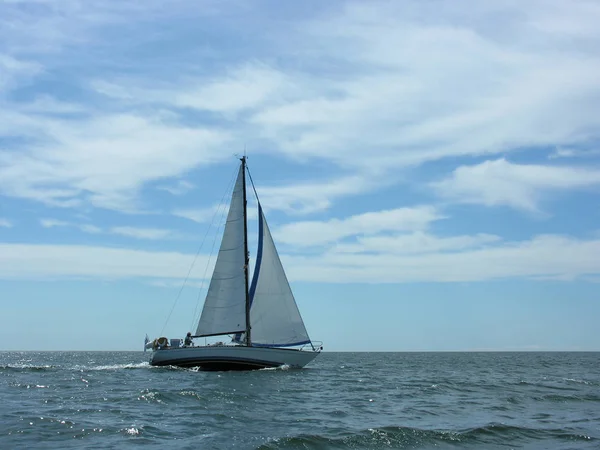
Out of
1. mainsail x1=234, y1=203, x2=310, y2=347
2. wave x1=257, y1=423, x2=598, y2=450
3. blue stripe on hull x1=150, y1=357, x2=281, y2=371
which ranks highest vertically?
mainsail x1=234, y1=203, x2=310, y2=347

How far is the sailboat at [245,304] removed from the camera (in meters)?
41.6

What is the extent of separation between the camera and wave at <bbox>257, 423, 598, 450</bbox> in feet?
53.1

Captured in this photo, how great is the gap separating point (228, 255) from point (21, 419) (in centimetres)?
2442

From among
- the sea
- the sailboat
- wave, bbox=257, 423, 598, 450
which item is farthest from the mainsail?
wave, bbox=257, 423, 598, 450

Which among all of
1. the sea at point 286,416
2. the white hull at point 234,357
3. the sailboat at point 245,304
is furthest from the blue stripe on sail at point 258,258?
the sea at point 286,416

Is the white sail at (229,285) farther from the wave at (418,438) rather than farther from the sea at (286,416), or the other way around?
the wave at (418,438)

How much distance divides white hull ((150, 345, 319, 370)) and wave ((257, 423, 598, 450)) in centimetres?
2232

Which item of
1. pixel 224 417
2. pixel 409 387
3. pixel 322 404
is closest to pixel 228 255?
pixel 409 387

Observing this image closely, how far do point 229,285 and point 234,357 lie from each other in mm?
5157

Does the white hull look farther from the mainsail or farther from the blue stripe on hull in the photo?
the mainsail

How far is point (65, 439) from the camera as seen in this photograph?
16031 millimetres

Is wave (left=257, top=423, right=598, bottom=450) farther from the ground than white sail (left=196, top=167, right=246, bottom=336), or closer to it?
closer to it

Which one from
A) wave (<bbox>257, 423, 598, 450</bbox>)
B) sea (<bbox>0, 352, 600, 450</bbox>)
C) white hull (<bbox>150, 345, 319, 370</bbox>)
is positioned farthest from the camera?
white hull (<bbox>150, 345, 319, 370</bbox>)

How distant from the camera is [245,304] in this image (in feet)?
137
